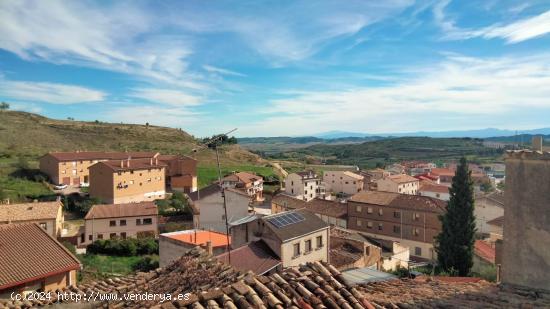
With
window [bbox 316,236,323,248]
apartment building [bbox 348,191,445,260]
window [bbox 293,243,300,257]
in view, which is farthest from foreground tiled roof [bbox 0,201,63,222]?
apartment building [bbox 348,191,445,260]

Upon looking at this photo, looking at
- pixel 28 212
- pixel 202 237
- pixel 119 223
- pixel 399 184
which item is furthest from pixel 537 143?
pixel 399 184

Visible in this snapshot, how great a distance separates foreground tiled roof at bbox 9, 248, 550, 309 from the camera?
4707 mm

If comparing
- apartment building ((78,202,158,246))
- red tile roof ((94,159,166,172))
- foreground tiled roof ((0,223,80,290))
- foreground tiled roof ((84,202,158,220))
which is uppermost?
red tile roof ((94,159,166,172))

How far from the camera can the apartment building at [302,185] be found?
200 feet

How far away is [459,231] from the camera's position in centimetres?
2908

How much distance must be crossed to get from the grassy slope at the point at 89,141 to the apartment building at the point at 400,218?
31128 millimetres

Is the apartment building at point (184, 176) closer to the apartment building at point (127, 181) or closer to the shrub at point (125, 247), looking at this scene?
the apartment building at point (127, 181)

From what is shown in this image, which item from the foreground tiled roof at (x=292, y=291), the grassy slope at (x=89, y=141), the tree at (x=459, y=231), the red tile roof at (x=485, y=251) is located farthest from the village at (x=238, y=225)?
the grassy slope at (x=89, y=141)

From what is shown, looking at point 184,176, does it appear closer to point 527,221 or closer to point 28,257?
point 28,257

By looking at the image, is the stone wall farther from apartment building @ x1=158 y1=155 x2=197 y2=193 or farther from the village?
apartment building @ x1=158 y1=155 x2=197 y2=193

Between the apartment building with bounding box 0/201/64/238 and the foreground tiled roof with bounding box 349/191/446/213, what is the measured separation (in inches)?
1158

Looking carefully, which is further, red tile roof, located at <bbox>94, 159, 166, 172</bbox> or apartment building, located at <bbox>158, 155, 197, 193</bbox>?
apartment building, located at <bbox>158, 155, 197, 193</bbox>

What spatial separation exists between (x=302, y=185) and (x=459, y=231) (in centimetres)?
3348

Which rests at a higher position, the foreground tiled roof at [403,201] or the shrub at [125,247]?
the foreground tiled roof at [403,201]
